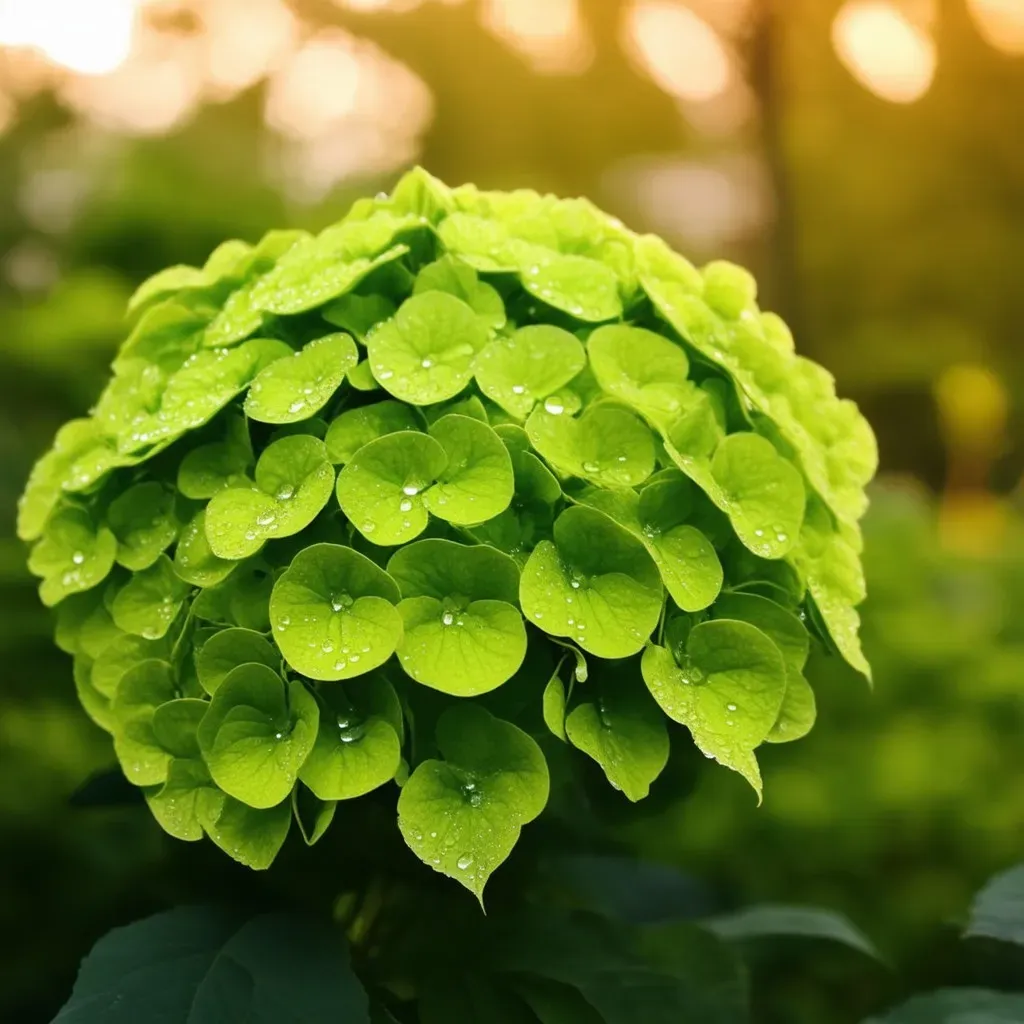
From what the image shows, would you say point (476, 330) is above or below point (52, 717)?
Result: above

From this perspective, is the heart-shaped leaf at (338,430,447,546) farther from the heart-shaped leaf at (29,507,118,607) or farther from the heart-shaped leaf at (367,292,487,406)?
the heart-shaped leaf at (29,507,118,607)

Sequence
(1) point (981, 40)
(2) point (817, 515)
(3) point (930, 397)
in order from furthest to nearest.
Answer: (3) point (930, 397)
(1) point (981, 40)
(2) point (817, 515)

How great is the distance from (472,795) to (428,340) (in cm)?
23

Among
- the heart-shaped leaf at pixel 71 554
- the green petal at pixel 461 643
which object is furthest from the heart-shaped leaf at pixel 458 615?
the heart-shaped leaf at pixel 71 554

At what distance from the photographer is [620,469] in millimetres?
508

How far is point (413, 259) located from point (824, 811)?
960 mm

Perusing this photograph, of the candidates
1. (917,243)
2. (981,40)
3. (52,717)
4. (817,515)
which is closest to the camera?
(817,515)

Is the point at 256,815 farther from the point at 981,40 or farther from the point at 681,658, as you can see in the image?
the point at 981,40

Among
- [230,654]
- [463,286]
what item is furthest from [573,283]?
[230,654]

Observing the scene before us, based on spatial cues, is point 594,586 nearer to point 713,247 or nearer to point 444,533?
point 444,533

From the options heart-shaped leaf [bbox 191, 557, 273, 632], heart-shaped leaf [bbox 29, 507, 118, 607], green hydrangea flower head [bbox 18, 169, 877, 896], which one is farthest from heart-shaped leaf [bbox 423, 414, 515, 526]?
heart-shaped leaf [bbox 29, 507, 118, 607]

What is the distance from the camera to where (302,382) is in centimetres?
52

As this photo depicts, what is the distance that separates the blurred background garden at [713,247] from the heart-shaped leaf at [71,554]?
17 centimetres

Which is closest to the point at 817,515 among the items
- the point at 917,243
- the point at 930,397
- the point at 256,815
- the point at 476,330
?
the point at 476,330
